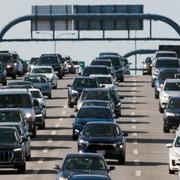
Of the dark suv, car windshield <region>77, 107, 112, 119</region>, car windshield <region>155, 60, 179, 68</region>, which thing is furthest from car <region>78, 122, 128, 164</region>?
the dark suv

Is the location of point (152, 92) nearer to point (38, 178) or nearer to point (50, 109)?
point (50, 109)

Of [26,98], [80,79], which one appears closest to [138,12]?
[80,79]

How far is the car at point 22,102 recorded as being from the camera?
5925 centimetres

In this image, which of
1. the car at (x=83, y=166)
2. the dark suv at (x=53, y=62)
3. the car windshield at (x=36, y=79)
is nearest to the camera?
the car at (x=83, y=166)

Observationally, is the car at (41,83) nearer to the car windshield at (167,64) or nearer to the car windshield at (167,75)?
the car windshield at (167,75)

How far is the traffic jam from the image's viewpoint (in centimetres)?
4021

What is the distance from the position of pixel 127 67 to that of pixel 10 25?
3724 cm

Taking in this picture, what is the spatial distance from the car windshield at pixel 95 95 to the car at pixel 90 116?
9170 mm

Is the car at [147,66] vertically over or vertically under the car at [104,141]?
under

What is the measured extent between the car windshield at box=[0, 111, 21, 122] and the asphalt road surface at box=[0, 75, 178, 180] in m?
1.48

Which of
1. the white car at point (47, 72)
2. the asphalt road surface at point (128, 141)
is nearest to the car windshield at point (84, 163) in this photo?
the asphalt road surface at point (128, 141)

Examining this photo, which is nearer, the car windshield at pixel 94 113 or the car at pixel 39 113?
the car windshield at pixel 94 113

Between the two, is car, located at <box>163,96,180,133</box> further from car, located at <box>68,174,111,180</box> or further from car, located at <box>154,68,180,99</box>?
car, located at <box>68,174,111,180</box>

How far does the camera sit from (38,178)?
44031mm
